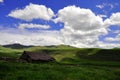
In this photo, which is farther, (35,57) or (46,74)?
(35,57)

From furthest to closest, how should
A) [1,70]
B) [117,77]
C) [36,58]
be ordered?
1. [36,58]
2. [117,77]
3. [1,70]

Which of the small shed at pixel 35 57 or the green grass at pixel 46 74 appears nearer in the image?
the green grass at pixel 46 74

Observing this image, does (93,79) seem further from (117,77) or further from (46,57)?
(46,57)

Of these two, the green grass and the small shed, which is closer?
the green grass

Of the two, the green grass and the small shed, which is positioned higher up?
the small shed

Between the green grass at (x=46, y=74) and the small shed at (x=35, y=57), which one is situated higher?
the small shed at (x=35, y=57)

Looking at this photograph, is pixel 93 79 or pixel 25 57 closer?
pixel 93 79

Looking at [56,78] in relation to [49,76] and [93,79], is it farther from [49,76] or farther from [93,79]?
[93,79]

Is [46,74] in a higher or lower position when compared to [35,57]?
lower

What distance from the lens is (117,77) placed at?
5772cm

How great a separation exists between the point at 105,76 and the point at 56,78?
13.3 metres

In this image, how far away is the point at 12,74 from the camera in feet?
166

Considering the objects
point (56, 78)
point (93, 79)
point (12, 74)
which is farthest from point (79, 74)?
point (12, 74)

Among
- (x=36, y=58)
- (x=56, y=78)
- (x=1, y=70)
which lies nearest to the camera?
(x=56, y=78)
